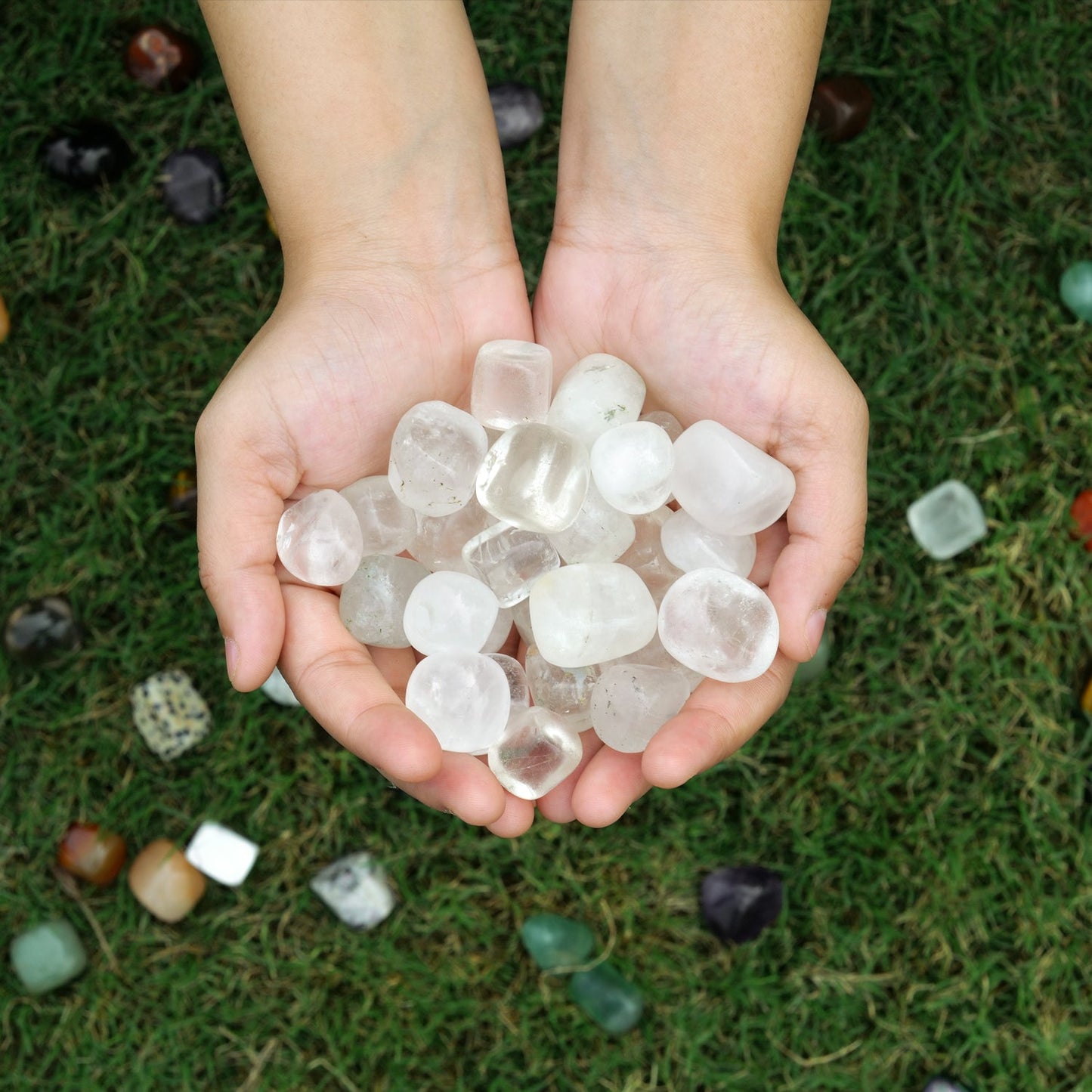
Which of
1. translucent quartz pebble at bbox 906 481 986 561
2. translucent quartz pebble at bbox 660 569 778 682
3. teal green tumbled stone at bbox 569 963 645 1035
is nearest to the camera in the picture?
translucent quartz pebble at bbox 660 569 778 682

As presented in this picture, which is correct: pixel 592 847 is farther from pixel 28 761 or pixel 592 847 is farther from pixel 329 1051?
pixel 28 761

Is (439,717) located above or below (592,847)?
above

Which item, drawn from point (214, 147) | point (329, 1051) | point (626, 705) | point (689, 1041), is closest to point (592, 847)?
point (689, 1041)

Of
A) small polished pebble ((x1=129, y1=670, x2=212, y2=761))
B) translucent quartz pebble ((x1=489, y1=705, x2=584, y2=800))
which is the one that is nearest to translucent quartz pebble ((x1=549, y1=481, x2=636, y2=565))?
translucent quartz pebble ((x1=489, y1=705, x2=584, y2=800))

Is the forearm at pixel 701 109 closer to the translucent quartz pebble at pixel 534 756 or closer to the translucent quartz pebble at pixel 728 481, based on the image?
the translucent quartz pebble at pixel 728 481

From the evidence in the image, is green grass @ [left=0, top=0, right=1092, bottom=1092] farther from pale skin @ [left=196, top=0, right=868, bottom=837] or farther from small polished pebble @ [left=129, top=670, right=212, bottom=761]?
pale skin @ [left=196, top=0, right=868, bottom=837]

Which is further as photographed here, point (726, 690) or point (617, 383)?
point (617, 383)
